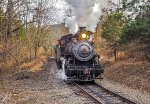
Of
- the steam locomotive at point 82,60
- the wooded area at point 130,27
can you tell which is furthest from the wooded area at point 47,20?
the steam locomotive at point 82,60

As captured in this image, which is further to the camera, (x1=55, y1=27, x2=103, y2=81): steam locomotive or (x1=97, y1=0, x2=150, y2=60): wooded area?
(x1=97, y1=0, x2=150, y2=60): wooded area

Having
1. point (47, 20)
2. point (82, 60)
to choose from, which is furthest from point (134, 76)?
point (47, 20)

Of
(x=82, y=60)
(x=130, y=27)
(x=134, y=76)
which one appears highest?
(x=130, y=27)

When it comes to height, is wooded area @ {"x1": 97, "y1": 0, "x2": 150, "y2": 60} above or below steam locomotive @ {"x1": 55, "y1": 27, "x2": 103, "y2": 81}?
above

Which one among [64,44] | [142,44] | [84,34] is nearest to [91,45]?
[84,34]

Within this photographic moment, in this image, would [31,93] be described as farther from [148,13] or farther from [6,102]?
[148,13]

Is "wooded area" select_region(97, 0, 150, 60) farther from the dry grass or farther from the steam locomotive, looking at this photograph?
the steam locomotive

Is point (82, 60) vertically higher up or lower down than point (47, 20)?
lower down

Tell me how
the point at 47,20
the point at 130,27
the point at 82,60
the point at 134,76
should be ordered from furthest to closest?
1. the point at 47,20
2. the point at 130,27
3. the point at 134,76
4. the point at 82,60

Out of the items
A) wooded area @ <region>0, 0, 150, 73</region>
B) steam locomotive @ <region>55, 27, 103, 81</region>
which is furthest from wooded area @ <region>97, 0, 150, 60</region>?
steam locomotive @ <region>55, 27, 103, 81</region>

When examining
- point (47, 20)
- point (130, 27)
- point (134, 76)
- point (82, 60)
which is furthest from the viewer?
point (47, 20)

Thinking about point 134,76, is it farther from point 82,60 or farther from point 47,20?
point 47,20

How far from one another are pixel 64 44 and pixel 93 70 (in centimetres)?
504

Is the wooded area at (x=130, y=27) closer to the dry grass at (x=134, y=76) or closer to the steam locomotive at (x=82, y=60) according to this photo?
the dry grass at (x=134, y=76)
